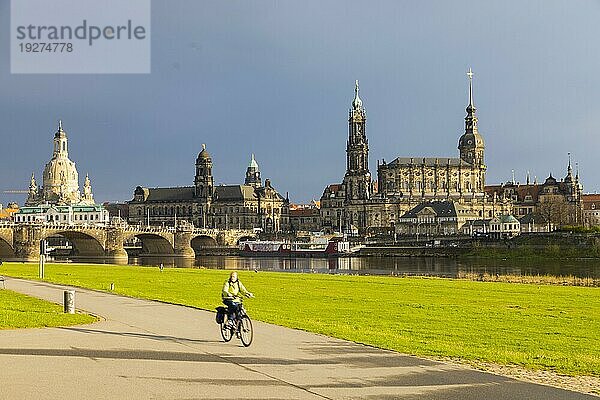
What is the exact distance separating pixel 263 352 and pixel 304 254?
120 meters

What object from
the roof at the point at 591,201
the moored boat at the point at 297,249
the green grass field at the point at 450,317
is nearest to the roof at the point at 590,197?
the roof at the point at 591,201

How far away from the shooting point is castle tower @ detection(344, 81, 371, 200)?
179250 millimetres

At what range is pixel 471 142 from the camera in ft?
585

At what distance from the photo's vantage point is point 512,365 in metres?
14.8

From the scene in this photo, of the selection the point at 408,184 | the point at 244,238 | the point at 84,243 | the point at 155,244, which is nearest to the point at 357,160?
the point at 408,184

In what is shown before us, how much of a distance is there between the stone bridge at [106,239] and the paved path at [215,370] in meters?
89.2

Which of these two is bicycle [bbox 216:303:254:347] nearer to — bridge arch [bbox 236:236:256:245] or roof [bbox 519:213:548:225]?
bridge arch [bbox 236:236:256:245]

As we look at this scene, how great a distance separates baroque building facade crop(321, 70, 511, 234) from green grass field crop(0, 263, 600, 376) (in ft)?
425

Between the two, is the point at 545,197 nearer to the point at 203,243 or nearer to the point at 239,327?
the point at 203,243

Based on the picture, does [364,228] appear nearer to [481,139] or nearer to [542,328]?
[481,139]

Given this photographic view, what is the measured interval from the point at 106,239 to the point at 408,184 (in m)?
76.2

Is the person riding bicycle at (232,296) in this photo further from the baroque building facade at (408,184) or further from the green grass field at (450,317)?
the baroque building facade at (408,184)

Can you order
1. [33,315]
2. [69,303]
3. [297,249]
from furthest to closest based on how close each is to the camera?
[297,249], [69,303], [33,315]

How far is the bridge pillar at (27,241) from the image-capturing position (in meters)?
103
